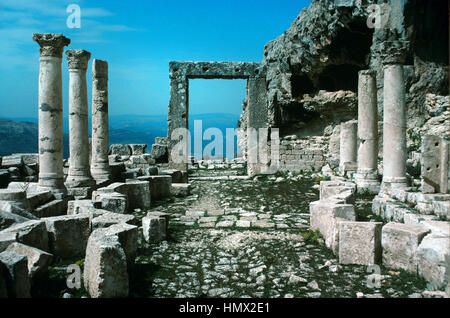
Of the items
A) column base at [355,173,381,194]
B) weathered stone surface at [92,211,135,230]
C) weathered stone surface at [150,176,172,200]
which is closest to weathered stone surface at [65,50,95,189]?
weathered stone surface at [150,176,172,200]

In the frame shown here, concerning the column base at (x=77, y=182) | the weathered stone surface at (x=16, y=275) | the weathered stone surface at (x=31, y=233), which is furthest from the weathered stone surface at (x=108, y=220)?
the column base at (x=77, y=182)

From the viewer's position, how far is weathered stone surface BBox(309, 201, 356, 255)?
20.1 ft

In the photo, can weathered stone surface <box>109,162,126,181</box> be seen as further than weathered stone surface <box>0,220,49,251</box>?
Yes

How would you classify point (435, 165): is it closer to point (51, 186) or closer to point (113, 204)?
point (113, 204)

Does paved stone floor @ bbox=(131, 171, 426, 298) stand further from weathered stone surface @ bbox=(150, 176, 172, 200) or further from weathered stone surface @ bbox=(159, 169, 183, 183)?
weathered stone surface @ bbox=(159, 169, 183, 183)

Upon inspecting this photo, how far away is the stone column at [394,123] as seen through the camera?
30.7 feet

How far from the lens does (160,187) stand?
38.5 feet

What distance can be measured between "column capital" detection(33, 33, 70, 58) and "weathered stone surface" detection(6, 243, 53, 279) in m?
5.59

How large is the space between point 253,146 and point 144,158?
4687 millimetres

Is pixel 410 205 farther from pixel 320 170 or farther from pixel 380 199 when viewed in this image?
pixel 320 170

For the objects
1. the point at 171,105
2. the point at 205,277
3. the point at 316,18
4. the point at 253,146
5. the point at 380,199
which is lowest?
the point at 205,277

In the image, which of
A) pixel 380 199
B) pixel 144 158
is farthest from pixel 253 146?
pixel 380 199

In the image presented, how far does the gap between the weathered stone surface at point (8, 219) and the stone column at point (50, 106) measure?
3.21 meters

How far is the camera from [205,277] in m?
5.20
